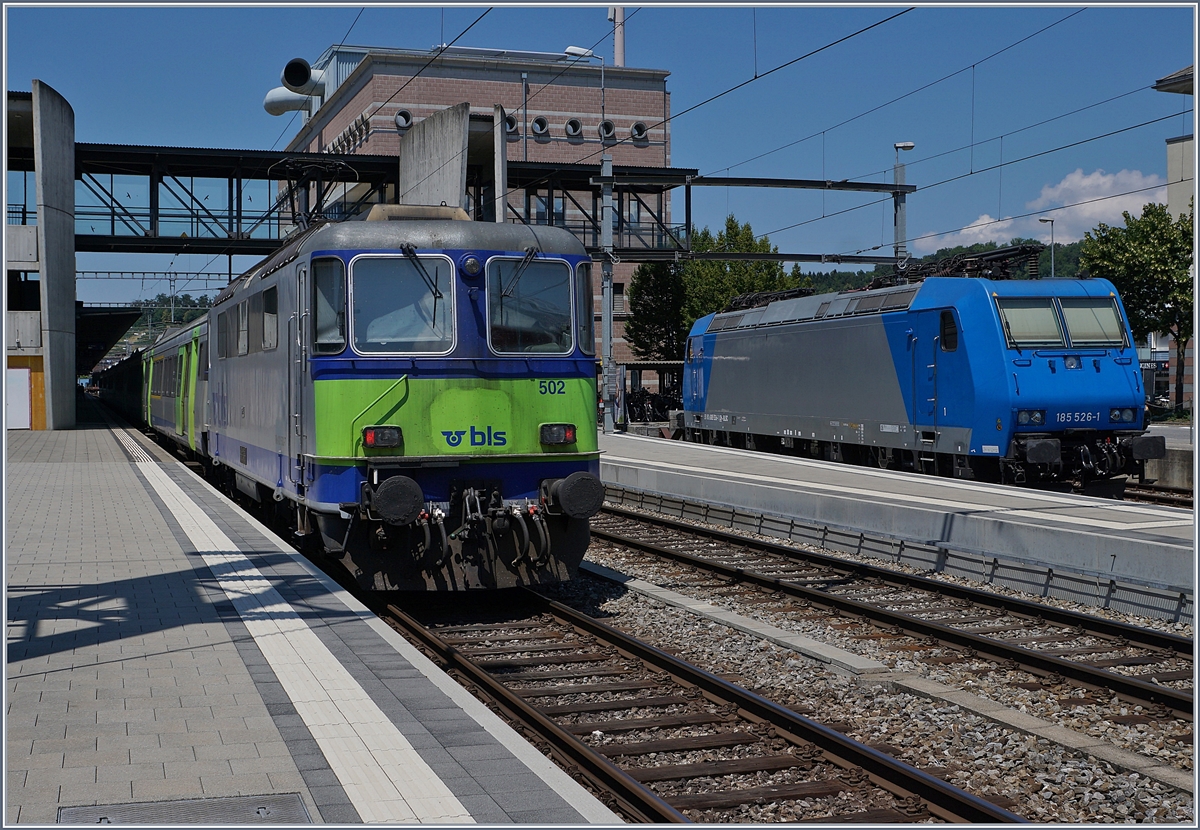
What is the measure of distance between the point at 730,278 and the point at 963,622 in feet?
143

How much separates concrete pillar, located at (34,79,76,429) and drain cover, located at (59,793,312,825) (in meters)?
35.1

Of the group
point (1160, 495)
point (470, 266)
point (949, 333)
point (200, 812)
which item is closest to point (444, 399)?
point (470, 266)

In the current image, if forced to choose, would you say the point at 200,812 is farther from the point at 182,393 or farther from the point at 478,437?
the point at 182,393

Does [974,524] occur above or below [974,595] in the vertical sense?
above

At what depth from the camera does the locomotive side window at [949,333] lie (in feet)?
56.8

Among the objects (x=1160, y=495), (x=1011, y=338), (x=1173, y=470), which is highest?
(x=1011, y=338)

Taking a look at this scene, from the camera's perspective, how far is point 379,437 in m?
9.52

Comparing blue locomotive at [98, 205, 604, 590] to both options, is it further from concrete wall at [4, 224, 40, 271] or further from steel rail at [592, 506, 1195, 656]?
concrete wall at [4, 224, 40, 271]

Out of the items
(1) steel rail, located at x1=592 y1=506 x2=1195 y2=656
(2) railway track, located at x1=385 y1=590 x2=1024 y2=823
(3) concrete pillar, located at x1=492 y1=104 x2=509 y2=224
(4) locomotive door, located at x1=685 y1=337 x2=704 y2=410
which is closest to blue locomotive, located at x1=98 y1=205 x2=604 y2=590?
(2) railway track, located at x1=385 y1=590 x2=1024 y2=823

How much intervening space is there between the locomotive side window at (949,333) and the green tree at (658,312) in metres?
35.1

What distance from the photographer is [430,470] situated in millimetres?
9656

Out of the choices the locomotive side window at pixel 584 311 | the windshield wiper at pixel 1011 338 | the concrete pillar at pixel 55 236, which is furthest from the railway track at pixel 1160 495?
the concrete pillar at pixel 55 236

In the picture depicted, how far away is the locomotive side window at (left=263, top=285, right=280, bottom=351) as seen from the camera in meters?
11.3

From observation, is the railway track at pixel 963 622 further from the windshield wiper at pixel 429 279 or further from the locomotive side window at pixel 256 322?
the locomotive side window at pixel 256 322
